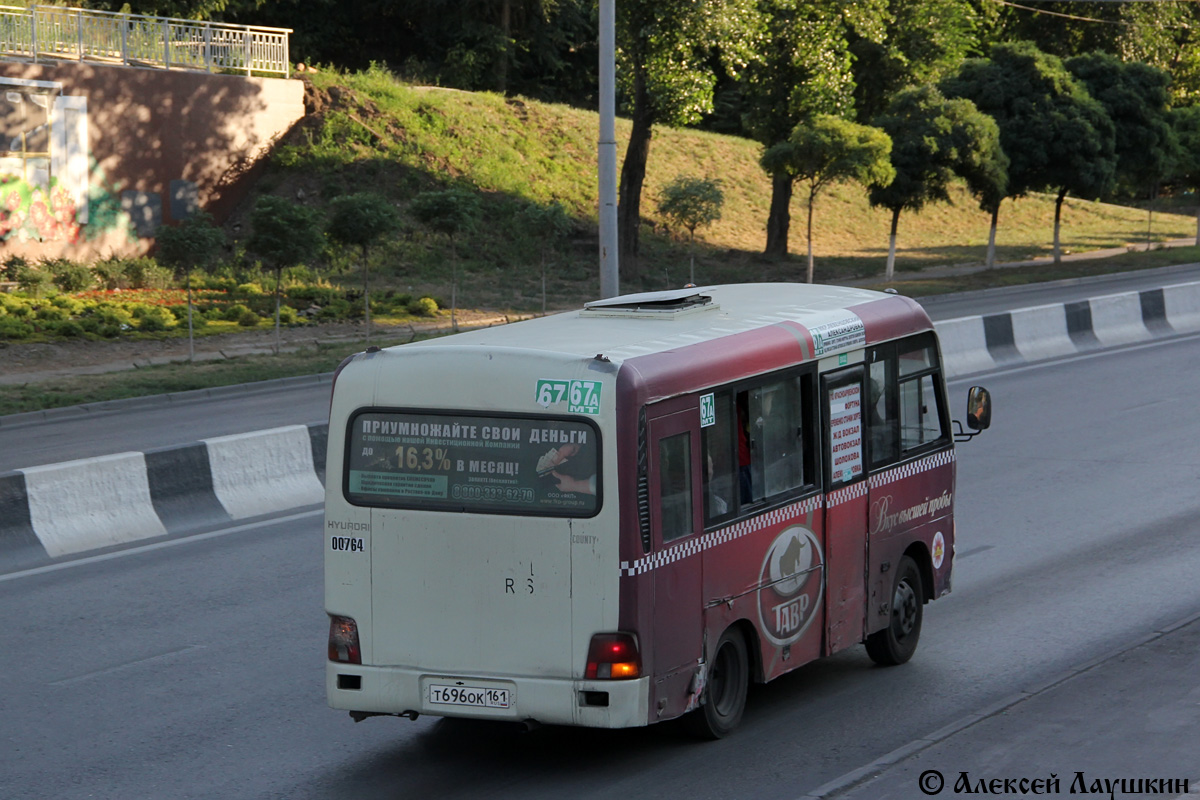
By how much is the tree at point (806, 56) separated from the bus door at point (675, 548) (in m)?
31.0

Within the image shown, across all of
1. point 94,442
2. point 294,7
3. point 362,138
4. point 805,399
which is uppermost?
point 294,7

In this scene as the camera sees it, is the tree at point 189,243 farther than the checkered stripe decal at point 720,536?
Yes

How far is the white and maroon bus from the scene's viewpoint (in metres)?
6.86

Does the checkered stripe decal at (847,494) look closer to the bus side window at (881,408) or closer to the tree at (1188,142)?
the bus side window at (881,408)

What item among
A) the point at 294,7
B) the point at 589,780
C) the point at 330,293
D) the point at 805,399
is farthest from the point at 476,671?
the point at 294,7

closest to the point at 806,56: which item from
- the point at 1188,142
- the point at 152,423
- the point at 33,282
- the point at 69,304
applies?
the point at 1188,142

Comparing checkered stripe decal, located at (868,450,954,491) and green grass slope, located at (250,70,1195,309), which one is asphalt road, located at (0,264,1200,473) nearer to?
checkered stripe decal, located at (868,450,954,491)

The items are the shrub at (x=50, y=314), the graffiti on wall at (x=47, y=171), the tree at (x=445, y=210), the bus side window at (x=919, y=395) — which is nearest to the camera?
the bus side window at (x=919, y=395)

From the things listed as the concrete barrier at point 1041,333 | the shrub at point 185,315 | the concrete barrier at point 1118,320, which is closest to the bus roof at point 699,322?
the concrete barrier at point 1041,333

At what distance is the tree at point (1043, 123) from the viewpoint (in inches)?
1646

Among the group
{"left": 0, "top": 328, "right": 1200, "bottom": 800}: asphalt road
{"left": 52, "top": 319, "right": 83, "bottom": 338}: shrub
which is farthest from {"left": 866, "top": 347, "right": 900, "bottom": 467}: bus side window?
{"left": 52, "top": 319, "right": 83, "bottom": 338}: shrub

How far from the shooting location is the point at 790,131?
42469 millimetres

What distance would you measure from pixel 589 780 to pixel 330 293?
28565 mm

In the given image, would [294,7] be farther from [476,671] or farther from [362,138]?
[476,671]
